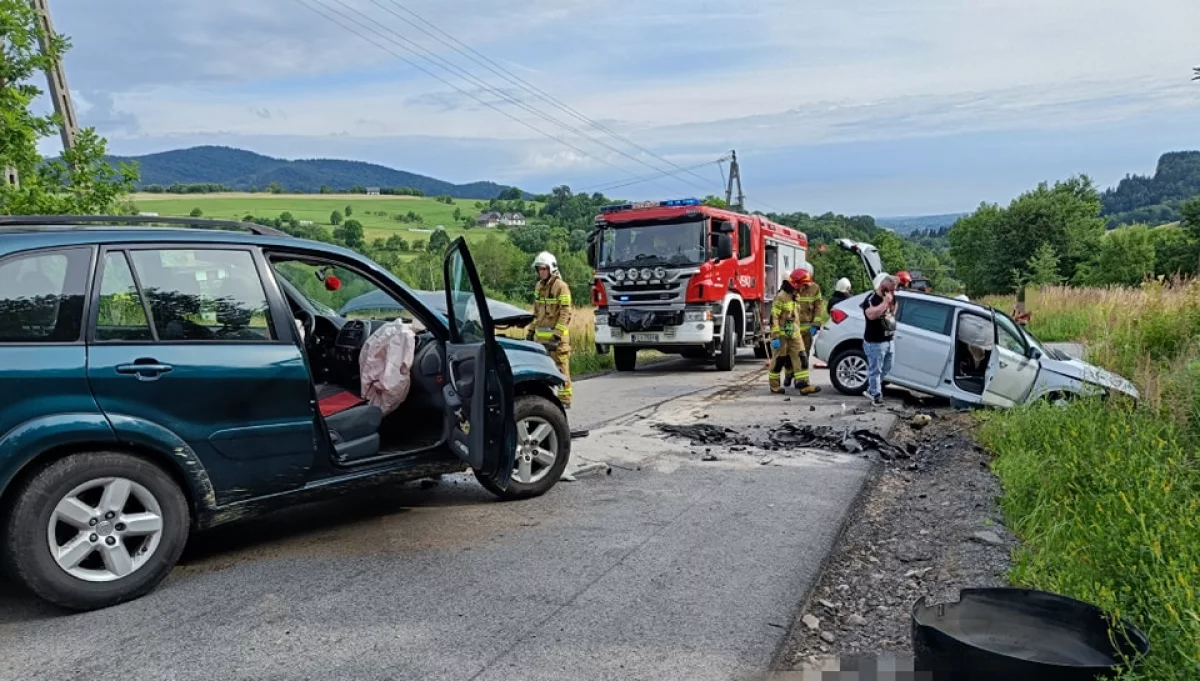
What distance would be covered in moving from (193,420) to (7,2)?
6987 mm

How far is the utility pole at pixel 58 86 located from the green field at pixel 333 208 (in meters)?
23.0

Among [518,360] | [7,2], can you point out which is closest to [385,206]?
[7,2]

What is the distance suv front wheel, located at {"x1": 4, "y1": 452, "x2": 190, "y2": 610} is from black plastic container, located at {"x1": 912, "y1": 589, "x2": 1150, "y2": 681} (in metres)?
3.33

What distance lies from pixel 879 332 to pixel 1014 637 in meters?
7.44

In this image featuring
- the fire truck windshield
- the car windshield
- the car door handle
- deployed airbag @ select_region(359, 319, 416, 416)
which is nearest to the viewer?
the car door handle

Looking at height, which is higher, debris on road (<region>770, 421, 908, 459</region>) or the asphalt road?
the asphalt road

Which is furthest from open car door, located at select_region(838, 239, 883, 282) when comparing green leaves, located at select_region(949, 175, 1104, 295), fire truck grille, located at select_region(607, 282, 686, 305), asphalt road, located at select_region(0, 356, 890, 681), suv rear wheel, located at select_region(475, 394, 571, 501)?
green leaves, located at select_region(949, 175, 1104, 295)

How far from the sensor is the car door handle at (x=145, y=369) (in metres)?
3.84

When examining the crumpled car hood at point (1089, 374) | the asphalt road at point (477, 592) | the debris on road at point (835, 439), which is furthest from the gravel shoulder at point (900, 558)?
the crumpled car hood at point (1089, 374)

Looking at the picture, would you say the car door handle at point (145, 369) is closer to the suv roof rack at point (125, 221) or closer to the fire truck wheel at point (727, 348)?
the suv roof rack at point (125, 221)

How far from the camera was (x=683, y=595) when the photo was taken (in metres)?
3.99

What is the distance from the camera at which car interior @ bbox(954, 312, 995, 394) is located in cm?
973

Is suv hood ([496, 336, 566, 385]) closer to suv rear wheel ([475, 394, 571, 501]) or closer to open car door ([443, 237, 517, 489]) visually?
suv rear wheel ([475, 394, 571, 501])

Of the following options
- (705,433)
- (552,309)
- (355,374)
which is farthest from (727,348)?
(355,374)
